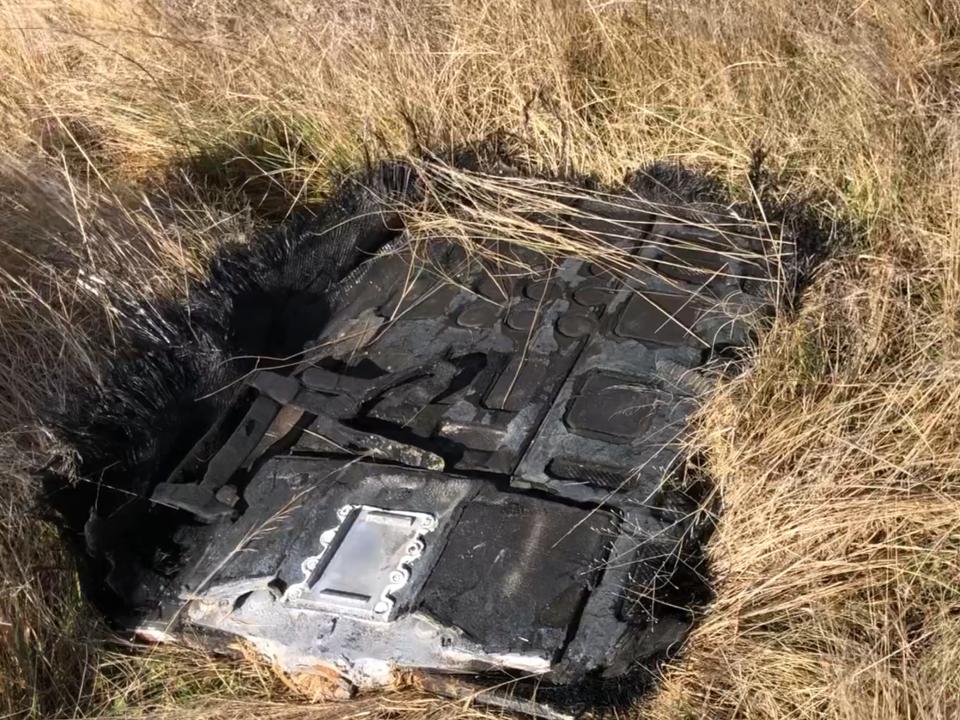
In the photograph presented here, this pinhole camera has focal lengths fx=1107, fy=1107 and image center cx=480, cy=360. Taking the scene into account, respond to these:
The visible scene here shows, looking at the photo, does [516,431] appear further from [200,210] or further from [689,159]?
[200,210]

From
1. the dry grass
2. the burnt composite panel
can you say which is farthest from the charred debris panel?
the dry grass

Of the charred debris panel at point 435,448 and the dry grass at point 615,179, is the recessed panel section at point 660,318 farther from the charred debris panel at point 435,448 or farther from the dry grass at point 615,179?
the dry grass at point 615,179

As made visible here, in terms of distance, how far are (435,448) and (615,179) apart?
1114mm

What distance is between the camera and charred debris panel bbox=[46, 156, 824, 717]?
204 cm

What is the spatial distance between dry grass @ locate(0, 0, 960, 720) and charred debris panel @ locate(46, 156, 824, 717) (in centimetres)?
11

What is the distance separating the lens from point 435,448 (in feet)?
7.81

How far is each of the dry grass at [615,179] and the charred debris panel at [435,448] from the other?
113 mm

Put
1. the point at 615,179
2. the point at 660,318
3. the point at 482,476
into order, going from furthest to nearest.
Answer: the point at 615,179 < the point at 660,318 < the point at 482,476

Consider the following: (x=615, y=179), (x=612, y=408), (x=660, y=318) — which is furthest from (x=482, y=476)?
(x=615, y=179)

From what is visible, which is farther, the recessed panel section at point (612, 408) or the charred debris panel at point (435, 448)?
the recessed panel section at point (612, 408)

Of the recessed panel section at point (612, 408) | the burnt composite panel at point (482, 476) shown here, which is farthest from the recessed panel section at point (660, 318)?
the recessed panel section at point (612, 408)

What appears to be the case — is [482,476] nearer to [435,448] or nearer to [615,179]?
[435,448]

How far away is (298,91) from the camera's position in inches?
138

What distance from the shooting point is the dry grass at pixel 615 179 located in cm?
201
